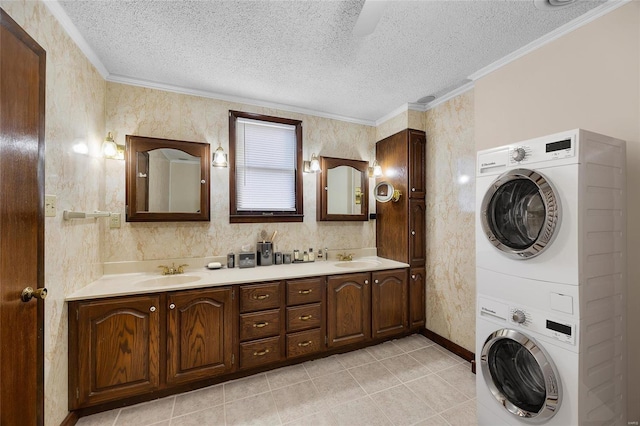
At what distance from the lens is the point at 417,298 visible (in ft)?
9.61

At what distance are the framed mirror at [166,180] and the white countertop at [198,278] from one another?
502 millimetres

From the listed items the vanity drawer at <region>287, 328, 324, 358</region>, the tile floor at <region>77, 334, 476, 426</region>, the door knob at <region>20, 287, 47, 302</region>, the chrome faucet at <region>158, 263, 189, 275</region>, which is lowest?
the tile floor at <region>77, 334, 476, 426</region>

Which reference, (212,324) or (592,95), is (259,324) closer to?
(212,324)

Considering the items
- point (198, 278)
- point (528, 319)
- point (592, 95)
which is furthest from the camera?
point (198, 278)

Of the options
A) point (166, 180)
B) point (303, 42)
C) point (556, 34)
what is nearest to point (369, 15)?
point (303, 42)

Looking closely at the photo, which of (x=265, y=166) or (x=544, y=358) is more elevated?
(x=265, y=166)

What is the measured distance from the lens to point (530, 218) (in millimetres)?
1436

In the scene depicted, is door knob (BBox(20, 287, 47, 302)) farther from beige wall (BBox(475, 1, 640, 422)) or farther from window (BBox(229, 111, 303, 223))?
beige wall (BBox(475, 1, 640, 422))

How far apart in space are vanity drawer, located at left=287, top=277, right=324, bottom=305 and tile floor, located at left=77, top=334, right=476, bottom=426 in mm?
599

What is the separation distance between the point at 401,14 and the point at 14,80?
6.49ft

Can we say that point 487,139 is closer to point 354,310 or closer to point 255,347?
point 354,310

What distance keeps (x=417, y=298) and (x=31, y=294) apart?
3.02 metres

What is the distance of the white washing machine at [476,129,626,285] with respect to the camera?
1225 mm

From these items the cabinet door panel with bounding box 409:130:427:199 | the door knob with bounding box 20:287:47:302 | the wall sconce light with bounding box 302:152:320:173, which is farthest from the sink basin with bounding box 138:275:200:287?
the cabinet door panel with bounding box 409:130:427:199
